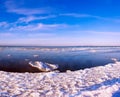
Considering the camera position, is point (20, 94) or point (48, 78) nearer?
point (20, 94)

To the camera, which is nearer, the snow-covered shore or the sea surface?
the snow-covered shore

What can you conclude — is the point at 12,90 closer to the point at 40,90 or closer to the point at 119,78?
the point at 40,90

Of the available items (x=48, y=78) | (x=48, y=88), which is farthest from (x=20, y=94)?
(x=48, y=78)

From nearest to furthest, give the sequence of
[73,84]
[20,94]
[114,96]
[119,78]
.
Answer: [114,96]
[20,94]
[73,84]
[119,78]

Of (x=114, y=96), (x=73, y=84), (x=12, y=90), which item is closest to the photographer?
(x=114, y=96)

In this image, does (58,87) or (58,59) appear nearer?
(58,87)

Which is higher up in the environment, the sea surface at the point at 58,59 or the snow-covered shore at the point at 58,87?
the snow-covered shore at the point at 58,87

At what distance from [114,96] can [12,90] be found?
3352mm

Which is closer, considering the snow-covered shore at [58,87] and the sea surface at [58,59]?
the snow-covered shore at [58,87]

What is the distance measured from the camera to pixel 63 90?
667cm

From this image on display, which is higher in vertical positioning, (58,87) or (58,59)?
→ (58,87)

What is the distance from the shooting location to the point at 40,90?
670cm

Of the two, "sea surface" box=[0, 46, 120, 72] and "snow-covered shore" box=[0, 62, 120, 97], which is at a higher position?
"snow-covered shore" box=[0, 62, 120, 97]

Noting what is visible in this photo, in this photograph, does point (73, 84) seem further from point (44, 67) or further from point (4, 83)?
point (44, 67)
